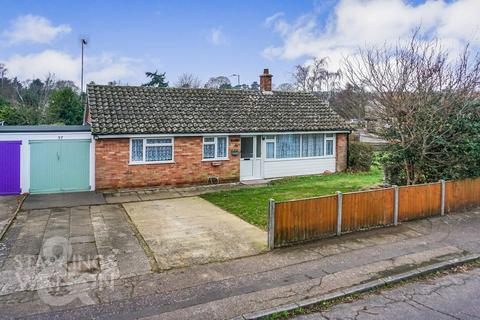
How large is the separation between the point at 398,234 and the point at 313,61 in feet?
162

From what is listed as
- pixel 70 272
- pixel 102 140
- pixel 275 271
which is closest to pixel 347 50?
pixel 102 140

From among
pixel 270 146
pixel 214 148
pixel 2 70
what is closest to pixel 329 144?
pixel 270 146

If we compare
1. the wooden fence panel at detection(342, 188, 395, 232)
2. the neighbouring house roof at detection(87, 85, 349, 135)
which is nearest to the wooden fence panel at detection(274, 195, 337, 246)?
the wooden fence panel at detection(342, 188, 395, 232)

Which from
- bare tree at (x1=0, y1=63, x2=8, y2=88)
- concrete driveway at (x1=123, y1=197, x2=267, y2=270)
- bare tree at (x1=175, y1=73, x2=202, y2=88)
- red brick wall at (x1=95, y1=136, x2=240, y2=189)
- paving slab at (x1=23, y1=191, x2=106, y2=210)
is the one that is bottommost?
concrete driveway at (x1=123, y1=197, x2=267, y2=270)

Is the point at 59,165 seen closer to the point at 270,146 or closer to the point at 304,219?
the point at 270,146

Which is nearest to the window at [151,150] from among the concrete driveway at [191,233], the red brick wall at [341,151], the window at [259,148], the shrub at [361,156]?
the concrete driveway at [191,233]

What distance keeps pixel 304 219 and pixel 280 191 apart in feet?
20.3

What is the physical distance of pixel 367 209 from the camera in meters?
10.3

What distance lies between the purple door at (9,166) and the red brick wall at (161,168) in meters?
2.74

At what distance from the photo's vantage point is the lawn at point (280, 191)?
12.4 m

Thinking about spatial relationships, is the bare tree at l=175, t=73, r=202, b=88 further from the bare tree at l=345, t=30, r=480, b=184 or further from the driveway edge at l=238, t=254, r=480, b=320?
the driveway edge at l=238, t=254, r=480, b=320

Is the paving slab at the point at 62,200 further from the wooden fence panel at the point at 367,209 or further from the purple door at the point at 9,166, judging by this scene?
the wooden fence panel at the point at 367,209

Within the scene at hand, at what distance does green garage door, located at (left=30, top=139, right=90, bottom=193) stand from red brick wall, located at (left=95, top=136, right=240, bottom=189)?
0.66 metres

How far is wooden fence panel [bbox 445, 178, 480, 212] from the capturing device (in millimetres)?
12062
